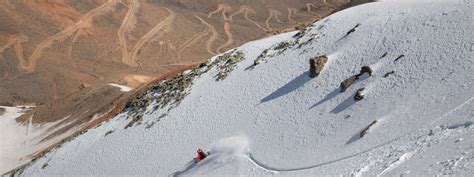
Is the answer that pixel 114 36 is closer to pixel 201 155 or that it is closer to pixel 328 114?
pixel 201 155

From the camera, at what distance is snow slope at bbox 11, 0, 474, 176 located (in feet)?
47.3

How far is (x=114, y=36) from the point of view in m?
62.6

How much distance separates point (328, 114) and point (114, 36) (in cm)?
4790

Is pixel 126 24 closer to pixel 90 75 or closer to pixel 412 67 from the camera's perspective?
pixel 90 75

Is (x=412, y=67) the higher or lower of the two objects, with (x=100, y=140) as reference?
lower

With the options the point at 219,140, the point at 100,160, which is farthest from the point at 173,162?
the point at 100,160

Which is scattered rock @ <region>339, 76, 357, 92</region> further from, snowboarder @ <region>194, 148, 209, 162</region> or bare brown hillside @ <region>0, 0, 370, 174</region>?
bare brown hillside @ <region>0, 0, 370, 174</region>

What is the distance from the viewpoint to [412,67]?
59.2 ft

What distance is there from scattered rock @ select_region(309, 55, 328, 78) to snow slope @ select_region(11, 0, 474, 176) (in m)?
0.19

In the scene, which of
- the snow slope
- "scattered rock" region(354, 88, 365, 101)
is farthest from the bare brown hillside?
"scattered rock" region(354, 88, 365, 101)

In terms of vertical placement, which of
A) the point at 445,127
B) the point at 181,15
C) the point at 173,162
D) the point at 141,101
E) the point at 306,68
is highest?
the point at 181,15

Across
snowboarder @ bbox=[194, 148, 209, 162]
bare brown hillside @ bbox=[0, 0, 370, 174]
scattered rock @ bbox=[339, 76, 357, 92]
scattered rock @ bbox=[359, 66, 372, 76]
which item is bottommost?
snowboarder @ bbox=[194, 148, 209, 162]

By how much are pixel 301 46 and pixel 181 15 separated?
46.5m

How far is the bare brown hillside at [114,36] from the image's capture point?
53875mm
